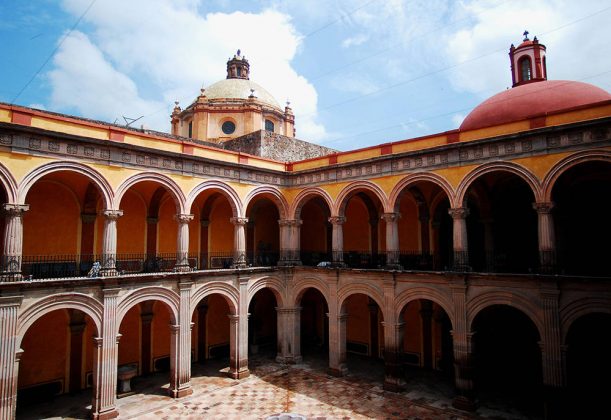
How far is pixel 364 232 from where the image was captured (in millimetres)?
19016

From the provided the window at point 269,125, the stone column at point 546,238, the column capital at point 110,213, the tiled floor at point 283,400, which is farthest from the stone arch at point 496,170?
the window at point 269,125

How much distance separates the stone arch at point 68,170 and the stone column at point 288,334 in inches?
342

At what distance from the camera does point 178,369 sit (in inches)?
547

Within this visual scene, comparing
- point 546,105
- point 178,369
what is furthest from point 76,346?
point 546,105

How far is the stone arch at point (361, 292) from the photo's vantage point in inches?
587

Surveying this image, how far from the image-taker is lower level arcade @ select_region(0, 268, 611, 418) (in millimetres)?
11180

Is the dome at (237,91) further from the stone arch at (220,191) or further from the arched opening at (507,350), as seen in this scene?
the arched opening at (507,350)

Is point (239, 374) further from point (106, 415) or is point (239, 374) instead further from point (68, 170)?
point (68, 170)

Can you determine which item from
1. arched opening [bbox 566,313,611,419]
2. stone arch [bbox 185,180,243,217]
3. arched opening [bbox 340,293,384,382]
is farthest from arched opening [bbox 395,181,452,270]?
stone arch [bbox 185,180,243,217]

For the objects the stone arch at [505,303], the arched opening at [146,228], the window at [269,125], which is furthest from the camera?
the window at [269,125]

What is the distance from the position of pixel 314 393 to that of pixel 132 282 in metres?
7.29

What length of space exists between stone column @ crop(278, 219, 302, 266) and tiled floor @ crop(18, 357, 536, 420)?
4.68 metres

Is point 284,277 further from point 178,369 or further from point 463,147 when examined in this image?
point 463,147

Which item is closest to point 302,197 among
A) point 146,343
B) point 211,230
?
point 211,230
